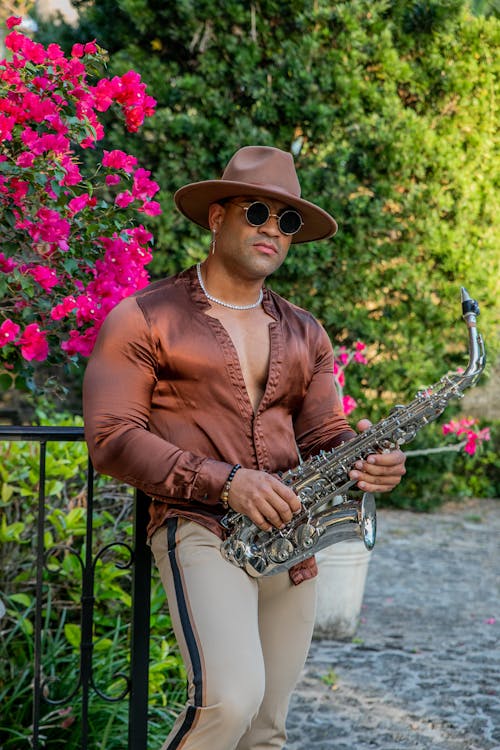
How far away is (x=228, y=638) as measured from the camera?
226 cm

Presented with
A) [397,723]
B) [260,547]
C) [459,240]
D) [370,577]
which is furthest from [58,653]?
[459,240]

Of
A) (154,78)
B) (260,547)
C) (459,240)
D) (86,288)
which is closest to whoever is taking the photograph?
(260,547)

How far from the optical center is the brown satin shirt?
2.38 m

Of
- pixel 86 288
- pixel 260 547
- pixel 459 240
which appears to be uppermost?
pixel 459 240

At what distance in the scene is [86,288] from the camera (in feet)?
10.4

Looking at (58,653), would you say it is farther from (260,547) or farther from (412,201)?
(412,201)

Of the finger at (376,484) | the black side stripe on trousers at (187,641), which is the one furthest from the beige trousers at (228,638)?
the finger at (376,484)

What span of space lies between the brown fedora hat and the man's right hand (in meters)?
0.87

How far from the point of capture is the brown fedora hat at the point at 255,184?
267 cm

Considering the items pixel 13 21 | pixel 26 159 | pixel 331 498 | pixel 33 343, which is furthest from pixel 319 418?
pixel 13 21

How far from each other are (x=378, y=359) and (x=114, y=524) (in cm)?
571

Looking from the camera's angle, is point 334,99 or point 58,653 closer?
point 58,653

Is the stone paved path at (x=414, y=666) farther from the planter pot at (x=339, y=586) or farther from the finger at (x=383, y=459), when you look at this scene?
the finger at (x=383, y=459)

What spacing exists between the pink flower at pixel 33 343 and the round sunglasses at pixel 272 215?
78 cm
